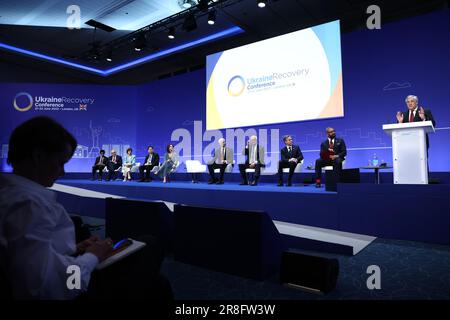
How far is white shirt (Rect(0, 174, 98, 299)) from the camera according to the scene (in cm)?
67

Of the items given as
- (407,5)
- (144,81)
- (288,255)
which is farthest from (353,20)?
(144,81)

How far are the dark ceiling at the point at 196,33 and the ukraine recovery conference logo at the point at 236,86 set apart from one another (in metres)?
1.47

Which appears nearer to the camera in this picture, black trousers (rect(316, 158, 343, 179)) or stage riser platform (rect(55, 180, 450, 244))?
stage riser platform (rect(55, 180, 450, 244))

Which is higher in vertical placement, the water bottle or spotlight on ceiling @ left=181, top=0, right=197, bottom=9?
spotlight on ceiling @ left=181, top=0, right=197, bottom=9

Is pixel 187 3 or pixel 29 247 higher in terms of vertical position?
pixel 187 3

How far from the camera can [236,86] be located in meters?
6.71

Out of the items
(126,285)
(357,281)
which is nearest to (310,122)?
(357,281)

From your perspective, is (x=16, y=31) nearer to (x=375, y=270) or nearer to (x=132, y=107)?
(x=132, y=107)

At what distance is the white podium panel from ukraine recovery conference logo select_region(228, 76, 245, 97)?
12.7 ft

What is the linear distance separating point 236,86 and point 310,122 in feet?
6.31

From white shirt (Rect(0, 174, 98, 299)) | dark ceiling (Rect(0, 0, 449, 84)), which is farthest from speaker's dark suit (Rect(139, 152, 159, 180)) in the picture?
white shirt (Rect(0, 174, 98, 299))

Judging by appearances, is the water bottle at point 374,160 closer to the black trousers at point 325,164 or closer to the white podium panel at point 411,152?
the black trousers at point 325,164

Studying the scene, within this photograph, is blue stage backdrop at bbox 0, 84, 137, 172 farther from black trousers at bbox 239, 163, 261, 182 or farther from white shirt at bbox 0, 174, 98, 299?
white shirt at bbox 0, 174, 98, 299

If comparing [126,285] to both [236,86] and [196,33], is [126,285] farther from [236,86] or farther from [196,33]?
[196,33]
